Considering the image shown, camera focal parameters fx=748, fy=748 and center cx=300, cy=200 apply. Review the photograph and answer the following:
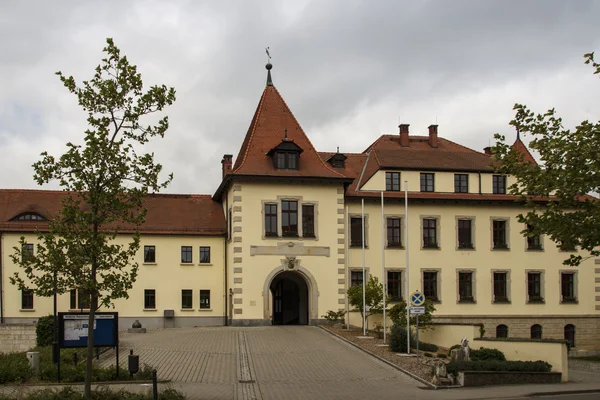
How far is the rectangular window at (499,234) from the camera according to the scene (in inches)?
1686

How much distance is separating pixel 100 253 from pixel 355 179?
27.1 m

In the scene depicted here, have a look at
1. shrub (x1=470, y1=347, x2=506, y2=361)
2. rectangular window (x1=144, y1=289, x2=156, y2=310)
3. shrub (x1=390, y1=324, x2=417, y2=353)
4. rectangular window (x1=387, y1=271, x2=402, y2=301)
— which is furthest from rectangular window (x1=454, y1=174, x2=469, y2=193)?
shrub (x1=470, y1=347, x2=506, y2=361)

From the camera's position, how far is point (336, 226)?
1510 inches

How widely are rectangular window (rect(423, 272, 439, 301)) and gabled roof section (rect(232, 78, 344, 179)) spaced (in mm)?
8131

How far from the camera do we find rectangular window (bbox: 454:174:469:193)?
42406 mm

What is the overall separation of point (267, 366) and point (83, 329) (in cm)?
655

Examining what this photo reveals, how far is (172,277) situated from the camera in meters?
40.3

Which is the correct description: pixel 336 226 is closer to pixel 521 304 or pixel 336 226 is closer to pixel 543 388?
pixel 521 304

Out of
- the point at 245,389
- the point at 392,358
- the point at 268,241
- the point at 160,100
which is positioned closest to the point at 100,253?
the point at 160,100

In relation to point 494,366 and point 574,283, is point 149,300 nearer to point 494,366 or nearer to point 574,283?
point 494,366

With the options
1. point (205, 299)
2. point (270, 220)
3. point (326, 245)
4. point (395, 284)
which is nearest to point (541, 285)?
point (395, 284)

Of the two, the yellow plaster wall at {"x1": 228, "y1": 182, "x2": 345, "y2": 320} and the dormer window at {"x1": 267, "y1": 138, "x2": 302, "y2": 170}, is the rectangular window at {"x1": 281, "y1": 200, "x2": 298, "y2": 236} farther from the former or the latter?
the dormer window at {"x1": 267, "y1": 138, "x2": 302, "y2": 170}

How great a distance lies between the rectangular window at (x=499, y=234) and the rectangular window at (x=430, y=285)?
13.7ft

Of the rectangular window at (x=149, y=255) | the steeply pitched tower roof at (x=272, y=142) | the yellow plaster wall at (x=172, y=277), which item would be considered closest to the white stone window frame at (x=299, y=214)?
the steeply pitched tower roof at (x=272, y=142)
